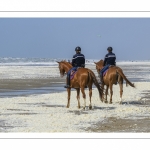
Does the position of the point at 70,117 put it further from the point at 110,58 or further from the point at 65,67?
the point at 110,58

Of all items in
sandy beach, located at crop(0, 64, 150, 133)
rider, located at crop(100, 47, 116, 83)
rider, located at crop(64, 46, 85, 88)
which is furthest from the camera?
rider, located at crop(100, 47, 116, 83)

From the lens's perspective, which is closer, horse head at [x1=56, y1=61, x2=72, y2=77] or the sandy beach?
the sandy beach

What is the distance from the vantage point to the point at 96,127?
13.7m

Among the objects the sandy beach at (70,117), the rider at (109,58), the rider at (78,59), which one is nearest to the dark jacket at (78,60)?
the rider at (78,59)

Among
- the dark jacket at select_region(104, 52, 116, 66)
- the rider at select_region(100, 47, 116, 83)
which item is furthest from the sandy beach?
the dark jacket at select_region(104, 52, 116, 66)

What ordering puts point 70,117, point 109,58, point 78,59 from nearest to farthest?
point 70,117 < point 78,59 < point 109,58

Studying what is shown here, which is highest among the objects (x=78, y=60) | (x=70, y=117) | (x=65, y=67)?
(x=78, y=60)

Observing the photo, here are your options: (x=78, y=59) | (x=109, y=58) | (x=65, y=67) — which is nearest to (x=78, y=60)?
(x=78, y=59)

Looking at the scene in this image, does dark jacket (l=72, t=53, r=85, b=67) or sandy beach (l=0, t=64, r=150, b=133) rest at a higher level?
dark jacket (l=72, t=53, r=85, b=67)

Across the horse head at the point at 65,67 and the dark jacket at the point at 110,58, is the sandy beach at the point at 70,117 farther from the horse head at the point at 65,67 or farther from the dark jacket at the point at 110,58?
the dark jacket at the point at 110,58

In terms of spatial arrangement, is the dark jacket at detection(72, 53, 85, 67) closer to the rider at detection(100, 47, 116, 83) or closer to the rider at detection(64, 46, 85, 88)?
the rider at detection(64, 46, 85, 88)

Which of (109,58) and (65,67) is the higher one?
(109,58)
